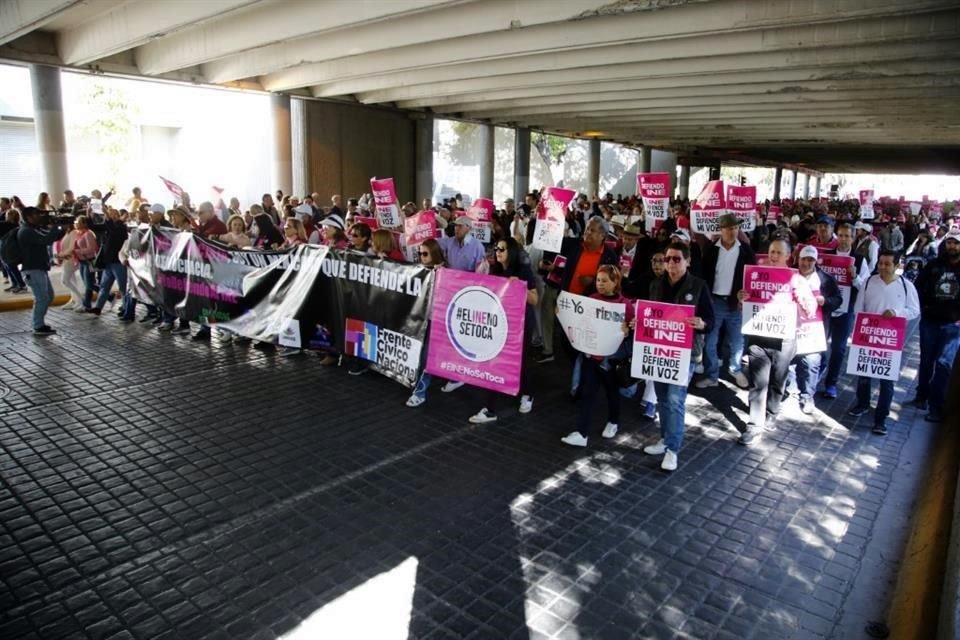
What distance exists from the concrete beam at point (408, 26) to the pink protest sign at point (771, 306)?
5.92 meters

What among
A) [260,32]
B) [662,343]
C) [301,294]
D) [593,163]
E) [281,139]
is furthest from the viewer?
[593,163]

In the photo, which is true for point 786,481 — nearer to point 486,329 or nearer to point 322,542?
point 486,329

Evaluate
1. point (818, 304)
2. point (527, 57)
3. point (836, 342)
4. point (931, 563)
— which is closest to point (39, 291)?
point (818, 304)

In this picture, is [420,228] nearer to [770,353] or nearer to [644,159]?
[770,353]

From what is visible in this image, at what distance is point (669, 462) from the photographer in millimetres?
5906

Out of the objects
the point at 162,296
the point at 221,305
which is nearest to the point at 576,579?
the point at 221,305

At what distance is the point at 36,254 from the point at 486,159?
2267 centimetres

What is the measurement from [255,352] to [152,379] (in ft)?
5.28

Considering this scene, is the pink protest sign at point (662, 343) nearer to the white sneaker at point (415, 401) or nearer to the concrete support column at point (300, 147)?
the white sneaker at point (415, 401)

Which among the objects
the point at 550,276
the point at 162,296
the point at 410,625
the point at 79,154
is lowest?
the point at 410,625

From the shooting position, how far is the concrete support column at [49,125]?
16.7 metres

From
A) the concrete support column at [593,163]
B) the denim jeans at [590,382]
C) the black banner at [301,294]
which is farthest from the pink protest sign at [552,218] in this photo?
the concrete support column at [593,163]

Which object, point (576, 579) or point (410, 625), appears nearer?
point (410, 625)

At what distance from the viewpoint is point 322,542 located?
465 cm
